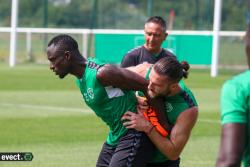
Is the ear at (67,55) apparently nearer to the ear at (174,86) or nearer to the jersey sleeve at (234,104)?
the ear at (174,86)

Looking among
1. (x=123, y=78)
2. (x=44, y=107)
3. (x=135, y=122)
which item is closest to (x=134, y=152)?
(x=135, y=122)

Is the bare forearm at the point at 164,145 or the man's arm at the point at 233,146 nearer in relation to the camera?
the man's arm at the point at 233,146

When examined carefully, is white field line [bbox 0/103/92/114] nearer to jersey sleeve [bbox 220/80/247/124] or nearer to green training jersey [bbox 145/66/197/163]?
green training jersey [bbox 145/66/197/163]

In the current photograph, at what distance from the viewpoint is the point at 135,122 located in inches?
266

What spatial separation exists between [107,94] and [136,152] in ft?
1.68

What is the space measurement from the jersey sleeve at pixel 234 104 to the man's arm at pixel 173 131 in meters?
2.15

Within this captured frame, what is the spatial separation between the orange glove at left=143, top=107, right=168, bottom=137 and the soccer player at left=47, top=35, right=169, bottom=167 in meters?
0.14

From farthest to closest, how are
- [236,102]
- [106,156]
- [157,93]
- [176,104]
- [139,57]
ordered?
[139,57] < [106,156] < [176,104] < [157,93] < [236,102]

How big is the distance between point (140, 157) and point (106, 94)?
0.56 m

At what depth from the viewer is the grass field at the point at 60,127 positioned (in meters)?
12.4

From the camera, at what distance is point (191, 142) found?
1423cm

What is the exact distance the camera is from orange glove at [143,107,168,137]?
6703mm

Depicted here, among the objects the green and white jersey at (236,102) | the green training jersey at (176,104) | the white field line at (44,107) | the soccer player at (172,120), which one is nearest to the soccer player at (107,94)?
the soccer player at (172,120)

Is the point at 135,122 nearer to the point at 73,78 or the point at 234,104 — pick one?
the point at 234,104
